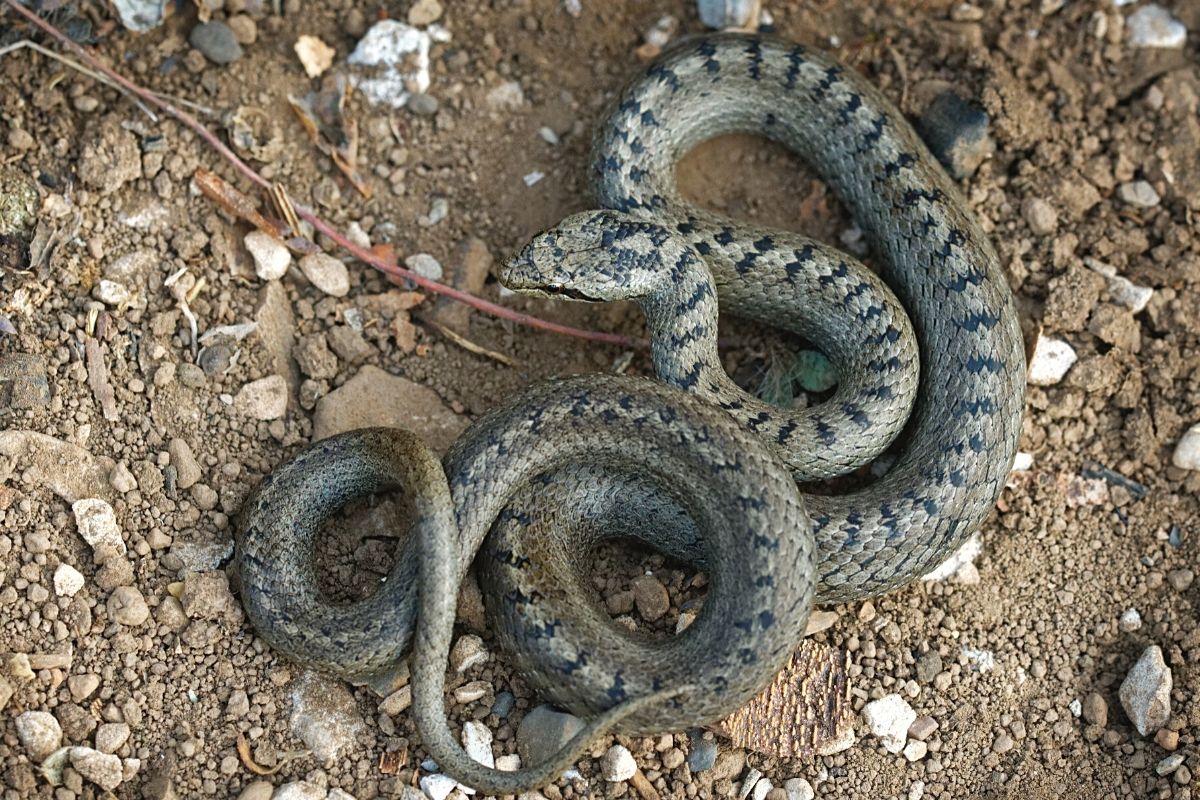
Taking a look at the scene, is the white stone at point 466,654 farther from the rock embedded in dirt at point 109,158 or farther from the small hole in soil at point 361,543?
the rock embedded in dirt at point 109,158

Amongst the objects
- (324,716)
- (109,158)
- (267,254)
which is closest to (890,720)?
(324,716)

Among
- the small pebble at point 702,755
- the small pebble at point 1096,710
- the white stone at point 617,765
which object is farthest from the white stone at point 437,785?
the small pebble at point 1096,710

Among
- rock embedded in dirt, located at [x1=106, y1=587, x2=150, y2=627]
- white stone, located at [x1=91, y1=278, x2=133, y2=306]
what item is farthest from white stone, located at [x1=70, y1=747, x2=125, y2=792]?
white stone, located at [x1=91, y1=278, x2=133, y2=306]

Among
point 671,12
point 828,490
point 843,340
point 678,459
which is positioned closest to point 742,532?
point 678,459

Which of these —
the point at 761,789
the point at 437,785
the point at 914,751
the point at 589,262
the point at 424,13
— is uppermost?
the point at 424,13

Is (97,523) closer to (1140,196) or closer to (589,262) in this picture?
(589,262)

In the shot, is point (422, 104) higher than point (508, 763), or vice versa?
point (422, 104)

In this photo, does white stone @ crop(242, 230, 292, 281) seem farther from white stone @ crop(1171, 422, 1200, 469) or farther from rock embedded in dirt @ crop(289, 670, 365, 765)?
white stone @ crop(1171, 422, 1200, 469)
